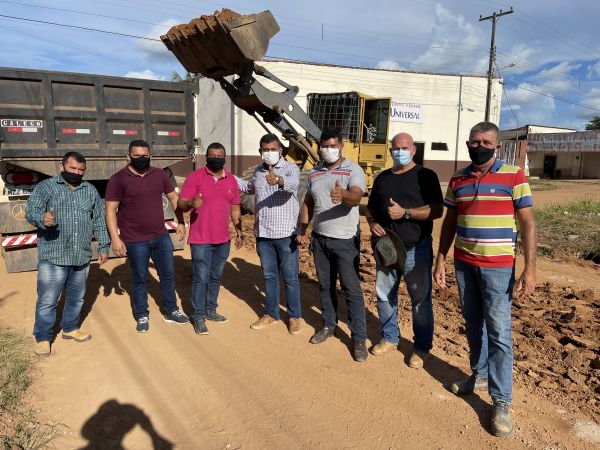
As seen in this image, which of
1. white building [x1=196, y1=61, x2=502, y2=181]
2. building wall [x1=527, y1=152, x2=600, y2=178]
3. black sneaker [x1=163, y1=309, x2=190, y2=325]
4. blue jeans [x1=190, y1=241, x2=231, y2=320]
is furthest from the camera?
building wall [x1=527, y1=152, x2=600, y2=178]

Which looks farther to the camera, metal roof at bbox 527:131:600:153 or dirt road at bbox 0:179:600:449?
metal roof at bbox 527:131:600:153

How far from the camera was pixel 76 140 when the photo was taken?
225 inches

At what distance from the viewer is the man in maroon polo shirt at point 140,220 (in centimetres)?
421

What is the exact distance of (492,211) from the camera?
2926 mm

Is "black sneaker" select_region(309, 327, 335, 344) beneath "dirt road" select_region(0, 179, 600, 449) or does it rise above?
above

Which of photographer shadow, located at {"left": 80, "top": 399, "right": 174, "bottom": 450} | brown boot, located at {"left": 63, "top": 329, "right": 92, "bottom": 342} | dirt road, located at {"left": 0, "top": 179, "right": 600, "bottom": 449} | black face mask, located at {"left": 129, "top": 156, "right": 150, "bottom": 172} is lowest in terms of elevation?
photographer shadow, located at {"left": 80, "top": 399, "right": 174, "bottom": 450}

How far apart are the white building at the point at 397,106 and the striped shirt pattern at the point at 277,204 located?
15.5 metres

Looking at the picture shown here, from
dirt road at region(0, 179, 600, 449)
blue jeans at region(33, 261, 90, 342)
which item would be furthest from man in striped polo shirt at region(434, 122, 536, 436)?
blue jeans at region(33, 261, 90, 342)

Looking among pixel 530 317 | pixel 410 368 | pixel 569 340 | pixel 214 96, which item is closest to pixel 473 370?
pixel 410 368

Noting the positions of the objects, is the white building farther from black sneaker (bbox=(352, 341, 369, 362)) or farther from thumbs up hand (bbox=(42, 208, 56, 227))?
black sneaker (bbox=(352, 341, 369, 362))

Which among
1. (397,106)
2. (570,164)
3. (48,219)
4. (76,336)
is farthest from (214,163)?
(570,164)

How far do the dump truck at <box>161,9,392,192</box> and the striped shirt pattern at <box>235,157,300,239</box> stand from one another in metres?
2.95

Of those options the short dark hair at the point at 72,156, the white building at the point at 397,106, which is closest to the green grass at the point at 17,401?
the short dark hair at the point at 72,156

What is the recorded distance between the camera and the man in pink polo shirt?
4445 mm
